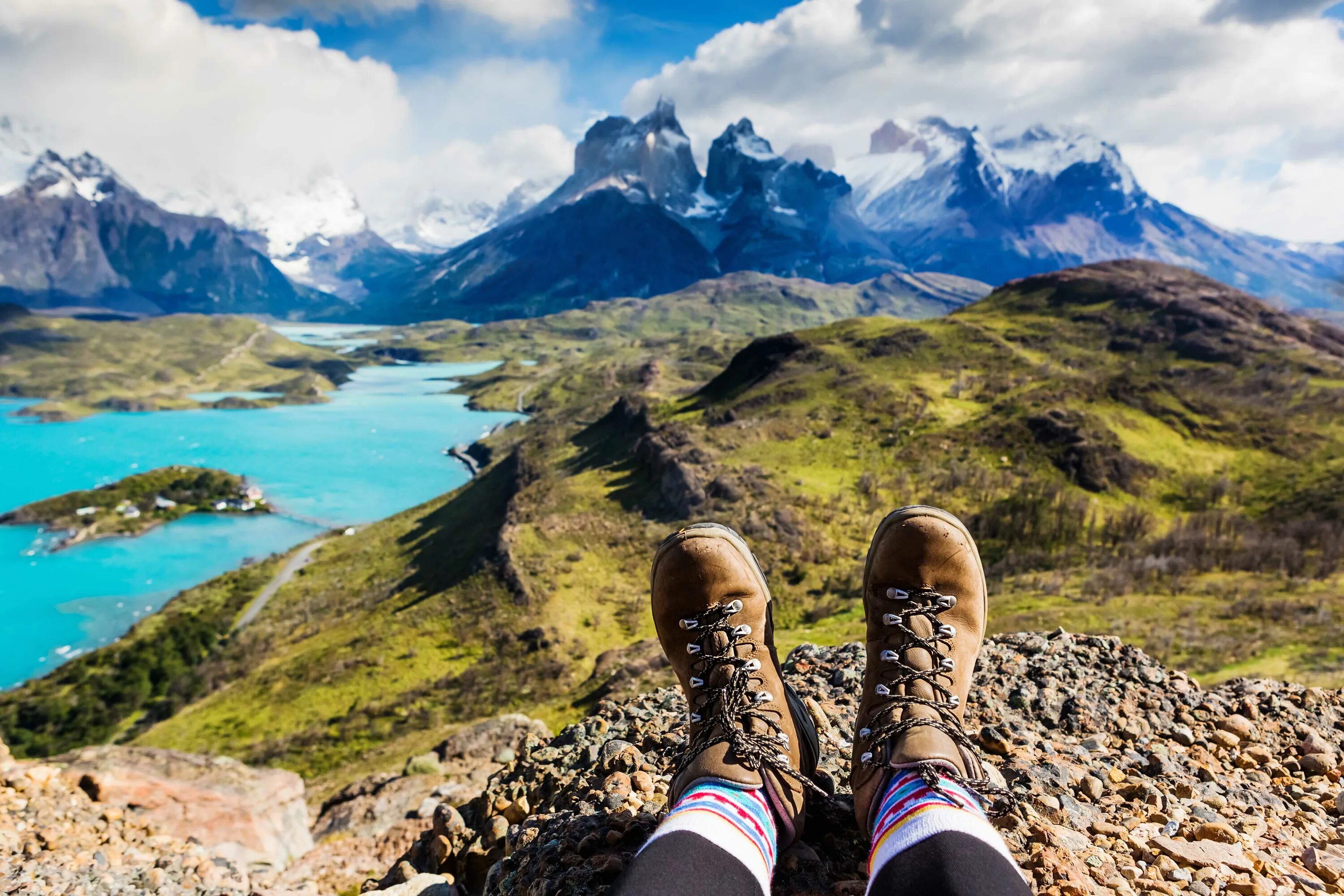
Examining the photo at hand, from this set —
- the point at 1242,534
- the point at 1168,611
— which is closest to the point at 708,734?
the point at 1168,611

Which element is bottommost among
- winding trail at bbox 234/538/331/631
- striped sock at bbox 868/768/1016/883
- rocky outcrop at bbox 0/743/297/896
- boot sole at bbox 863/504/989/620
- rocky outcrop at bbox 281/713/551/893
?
winding trail at bbox 234/538/331/631

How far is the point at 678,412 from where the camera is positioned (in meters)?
75.2

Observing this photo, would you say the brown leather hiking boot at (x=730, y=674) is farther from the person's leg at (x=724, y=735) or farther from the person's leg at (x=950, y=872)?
the person's leg at (x=950, y=872)

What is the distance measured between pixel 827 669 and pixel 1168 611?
18.0m

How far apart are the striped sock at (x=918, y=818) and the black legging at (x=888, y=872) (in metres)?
0.06

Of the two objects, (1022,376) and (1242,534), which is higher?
(1022,376)

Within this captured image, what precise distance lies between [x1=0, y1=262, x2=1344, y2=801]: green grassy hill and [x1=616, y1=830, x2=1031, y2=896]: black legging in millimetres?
14292

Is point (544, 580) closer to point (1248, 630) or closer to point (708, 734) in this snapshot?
point (1248, 630)

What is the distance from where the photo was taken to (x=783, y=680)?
479cm

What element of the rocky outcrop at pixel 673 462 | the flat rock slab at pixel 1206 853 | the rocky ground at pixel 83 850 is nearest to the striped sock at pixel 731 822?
the flat rock slab at pixel 1206 853

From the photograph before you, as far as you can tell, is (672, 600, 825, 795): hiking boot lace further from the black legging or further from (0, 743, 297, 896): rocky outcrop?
(0, 743, 297, 896): rocky outcrop

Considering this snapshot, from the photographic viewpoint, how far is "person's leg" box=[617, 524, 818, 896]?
3078mm

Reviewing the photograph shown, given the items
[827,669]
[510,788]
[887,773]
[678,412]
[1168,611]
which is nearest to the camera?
[887,773]

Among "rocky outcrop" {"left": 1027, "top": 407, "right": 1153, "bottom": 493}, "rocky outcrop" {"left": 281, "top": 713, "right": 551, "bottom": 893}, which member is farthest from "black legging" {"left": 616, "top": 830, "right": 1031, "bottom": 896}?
"rocky outcrop" {"left": 1027, "top": 407, "right": 1153, "bottom": 493}
